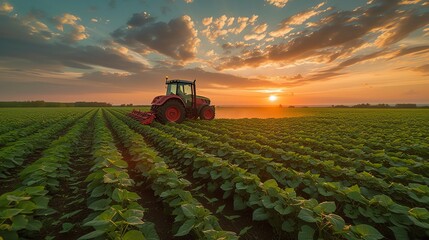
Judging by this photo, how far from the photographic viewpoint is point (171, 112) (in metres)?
A: 14.8

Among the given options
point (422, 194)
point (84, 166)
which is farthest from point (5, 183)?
point (422, 194)

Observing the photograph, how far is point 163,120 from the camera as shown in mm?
14516

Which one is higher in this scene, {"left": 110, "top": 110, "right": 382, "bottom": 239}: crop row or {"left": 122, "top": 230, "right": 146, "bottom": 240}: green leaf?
{"left": 122, "top": 230, "right": 146, "bottom": 240}: green leaf

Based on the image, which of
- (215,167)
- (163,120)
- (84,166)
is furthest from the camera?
(163,120)

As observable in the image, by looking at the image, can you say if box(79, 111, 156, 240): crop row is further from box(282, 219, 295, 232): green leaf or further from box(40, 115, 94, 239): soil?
box(282, 219, 295, 232): green leaf

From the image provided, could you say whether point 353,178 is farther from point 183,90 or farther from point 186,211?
point 183,90

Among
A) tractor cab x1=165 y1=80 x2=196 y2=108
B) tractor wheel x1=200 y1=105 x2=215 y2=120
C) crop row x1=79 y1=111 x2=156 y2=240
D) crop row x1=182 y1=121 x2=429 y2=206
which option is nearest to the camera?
crop row x1=79 y1=111 x2=156 y2=240

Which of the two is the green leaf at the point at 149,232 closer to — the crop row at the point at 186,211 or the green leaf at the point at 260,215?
the crop row at the point at 186,211

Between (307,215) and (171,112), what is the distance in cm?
1284

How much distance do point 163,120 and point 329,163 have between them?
10.9 meters

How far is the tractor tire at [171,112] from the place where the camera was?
1441cm

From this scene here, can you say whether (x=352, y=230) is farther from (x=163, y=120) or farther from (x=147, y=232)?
(x=163, y=120)

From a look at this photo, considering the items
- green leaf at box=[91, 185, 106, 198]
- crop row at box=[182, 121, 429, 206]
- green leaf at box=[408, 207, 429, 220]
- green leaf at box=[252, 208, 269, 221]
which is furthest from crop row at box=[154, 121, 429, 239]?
green leaf at box=[91, 185, 106, 198]

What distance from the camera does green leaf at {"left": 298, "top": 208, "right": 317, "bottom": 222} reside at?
2.58m
